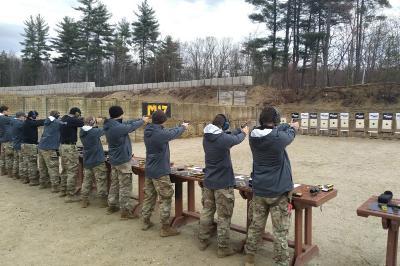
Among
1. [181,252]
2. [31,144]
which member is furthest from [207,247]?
[31,144]

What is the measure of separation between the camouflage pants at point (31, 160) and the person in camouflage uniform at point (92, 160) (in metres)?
2.32

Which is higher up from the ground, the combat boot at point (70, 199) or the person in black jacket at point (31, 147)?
the person in black jacket at point (31, 147)

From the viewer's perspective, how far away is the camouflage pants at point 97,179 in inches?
244

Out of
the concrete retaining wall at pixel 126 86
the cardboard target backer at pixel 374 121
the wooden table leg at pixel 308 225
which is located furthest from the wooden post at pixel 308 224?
the concrete retaining wall at pixel 126 86

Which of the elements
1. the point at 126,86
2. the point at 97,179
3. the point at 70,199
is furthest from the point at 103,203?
the point at 126,86

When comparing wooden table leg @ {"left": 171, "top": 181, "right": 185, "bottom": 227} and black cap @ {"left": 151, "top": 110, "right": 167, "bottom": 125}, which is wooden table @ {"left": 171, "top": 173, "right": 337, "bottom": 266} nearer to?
wooden table leg @ {"left": 171, "top": 181, "right": 185, "bottom": 227}

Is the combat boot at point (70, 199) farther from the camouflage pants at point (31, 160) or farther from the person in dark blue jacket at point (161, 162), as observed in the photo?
the person in dark blue jacket at point (161, 162)

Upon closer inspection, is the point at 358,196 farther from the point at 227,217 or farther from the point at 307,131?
the point at 307,131

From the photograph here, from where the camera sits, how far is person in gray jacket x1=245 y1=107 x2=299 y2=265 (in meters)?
3.60

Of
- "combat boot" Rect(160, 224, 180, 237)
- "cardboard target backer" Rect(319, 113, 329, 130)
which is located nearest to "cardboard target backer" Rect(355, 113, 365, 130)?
"cardboard target backer" Rect(319, 113, 329, 130)

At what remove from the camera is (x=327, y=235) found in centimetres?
499

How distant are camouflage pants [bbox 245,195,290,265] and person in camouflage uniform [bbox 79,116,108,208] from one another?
329 centimetres

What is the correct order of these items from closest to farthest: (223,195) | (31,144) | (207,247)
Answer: (223,195)
(207,247)
(31,144)

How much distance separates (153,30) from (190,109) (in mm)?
27209
